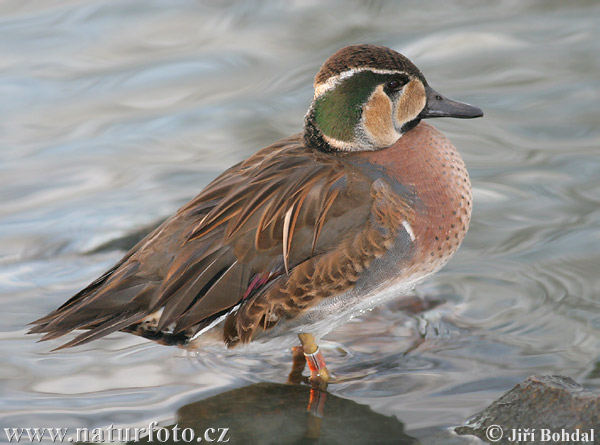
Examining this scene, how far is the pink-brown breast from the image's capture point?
5086 millimetres

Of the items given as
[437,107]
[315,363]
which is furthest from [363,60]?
[315,363]

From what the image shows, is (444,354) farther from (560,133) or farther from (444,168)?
(560,133)

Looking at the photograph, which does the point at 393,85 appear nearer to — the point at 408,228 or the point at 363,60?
the point at 363,60

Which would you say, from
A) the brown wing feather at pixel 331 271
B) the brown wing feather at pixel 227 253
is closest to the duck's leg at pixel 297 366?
the brown wing feather at pixel 331 271

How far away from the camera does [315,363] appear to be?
5227 mm

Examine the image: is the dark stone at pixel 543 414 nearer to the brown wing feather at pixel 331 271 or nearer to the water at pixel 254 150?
the water at pixel 254 150

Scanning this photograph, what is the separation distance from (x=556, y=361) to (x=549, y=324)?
391mm

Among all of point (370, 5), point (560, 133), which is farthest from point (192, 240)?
point (370, 5)

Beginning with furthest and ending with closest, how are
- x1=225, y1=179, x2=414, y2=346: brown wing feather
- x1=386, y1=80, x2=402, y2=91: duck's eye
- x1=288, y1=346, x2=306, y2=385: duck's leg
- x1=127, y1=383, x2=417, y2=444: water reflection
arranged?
x1=288, y1=346, x2=306, y2=385: duck's leg, x1=386, y1=80, x2=402, y2=91: duck's eye, x1=225, y1=179, x2=414, y2=346: brown wing feather, x1=127, y1=383, x2=417, y2=444: water reflection

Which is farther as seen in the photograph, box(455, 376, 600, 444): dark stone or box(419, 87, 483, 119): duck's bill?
box(419, 87, 483, 119): duck's bill

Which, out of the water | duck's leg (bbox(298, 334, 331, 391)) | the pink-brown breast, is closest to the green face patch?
the pink-brown breast

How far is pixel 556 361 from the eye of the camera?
5.31m

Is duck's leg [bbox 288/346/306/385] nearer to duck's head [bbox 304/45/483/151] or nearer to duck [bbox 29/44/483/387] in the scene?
duck [bbox 29/44/483/387]

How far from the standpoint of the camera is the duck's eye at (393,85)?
5191 millimetres
